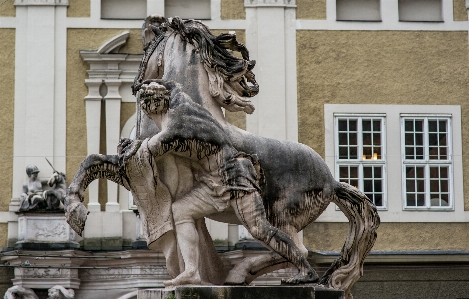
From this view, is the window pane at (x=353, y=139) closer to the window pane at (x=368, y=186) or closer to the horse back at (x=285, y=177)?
the window pane at (x=368, y=186)

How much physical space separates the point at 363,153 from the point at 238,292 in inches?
646

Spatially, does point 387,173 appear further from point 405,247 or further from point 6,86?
point 6,86

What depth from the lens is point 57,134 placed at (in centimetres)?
2405

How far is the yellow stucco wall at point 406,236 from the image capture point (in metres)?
23.9

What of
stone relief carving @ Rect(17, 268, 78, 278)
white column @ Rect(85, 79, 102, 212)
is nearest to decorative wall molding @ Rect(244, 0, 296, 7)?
white column @ Rect(85, 79, 102, 212)

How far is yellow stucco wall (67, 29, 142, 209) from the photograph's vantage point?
24.1 meters

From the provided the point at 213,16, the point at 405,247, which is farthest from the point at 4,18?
the point at 405,247

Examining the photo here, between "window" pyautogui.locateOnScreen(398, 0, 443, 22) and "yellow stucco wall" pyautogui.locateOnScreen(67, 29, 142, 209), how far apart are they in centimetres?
524

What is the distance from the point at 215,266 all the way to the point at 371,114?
1609 centimetres

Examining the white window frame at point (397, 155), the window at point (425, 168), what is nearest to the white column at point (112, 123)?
the white window frame at point (397, 155)

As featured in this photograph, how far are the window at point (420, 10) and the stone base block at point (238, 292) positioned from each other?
680 inches

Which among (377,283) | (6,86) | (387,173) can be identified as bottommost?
(377,283)

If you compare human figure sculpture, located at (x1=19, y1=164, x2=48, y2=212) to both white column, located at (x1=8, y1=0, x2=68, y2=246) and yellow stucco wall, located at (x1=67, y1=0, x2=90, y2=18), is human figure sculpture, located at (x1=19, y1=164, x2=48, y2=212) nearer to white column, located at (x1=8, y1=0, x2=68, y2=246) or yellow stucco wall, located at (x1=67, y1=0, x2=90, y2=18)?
white column, located at (x1=8, y1=0, x2=68, y2=246)

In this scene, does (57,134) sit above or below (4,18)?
below
